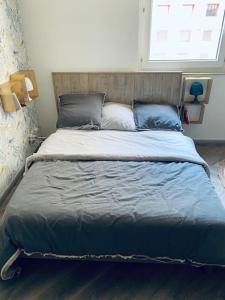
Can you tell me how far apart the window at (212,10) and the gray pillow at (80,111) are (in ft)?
4.81

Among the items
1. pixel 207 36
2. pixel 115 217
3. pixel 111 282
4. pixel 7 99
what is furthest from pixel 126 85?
pixel 111 282

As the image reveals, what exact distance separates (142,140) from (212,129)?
134 centimetres

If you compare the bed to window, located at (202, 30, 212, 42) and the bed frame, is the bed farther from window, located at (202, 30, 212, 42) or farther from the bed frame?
window, located at (202, 30, 212, 42)

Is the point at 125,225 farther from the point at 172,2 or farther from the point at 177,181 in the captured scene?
the point at 172,2

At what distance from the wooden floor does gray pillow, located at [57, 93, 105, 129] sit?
1.36 meters

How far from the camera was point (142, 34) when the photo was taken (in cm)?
273

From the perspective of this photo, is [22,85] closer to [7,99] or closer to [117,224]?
[7,99]

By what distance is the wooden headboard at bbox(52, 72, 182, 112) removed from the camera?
2.83 m

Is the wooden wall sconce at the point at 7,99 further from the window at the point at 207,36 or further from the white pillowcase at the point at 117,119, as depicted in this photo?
the window at the point at 207,36

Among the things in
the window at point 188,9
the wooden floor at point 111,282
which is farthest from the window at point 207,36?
the wooden floor at point 111,282

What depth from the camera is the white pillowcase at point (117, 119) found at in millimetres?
2559

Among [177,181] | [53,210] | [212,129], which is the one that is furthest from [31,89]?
[212,129]

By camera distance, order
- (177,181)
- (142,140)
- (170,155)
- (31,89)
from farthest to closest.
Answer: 1. (31,89)
2. (142,140)
3. (170,155)
4. (177,181)

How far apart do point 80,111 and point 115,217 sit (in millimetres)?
1446
